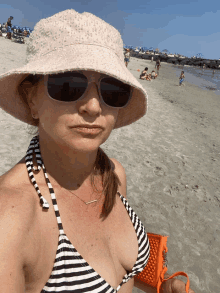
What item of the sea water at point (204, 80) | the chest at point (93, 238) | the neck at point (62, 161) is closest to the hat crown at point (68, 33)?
the neck at point (62, 161)

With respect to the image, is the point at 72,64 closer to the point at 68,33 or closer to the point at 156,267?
the point at 68,33

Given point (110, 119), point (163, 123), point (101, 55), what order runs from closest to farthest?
point (101, 55) → point (110, 119) → point (163, 123)

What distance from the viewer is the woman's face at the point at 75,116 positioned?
0.96 m

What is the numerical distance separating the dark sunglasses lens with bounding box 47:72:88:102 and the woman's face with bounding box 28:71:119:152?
21 millimetres

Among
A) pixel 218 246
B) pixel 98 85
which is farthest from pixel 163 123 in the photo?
pixel 98 85

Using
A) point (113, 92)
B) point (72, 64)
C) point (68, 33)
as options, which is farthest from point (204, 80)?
point (72, 64)

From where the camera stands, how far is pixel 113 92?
1.05m

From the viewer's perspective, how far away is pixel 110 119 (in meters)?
1.10

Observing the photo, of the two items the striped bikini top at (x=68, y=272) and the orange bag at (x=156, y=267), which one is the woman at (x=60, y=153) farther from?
the orange bag at (x=156, y=267)

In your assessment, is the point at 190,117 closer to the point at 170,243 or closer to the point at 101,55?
the point at 170,243

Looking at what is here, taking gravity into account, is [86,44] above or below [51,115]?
above

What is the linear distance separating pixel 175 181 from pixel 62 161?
3517 millimetres

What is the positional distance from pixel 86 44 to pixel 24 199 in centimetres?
81

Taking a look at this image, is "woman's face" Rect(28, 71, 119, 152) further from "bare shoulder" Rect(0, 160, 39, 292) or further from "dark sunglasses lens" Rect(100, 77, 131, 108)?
"bare shoulder" Rect(0, 160, 39, 292)
